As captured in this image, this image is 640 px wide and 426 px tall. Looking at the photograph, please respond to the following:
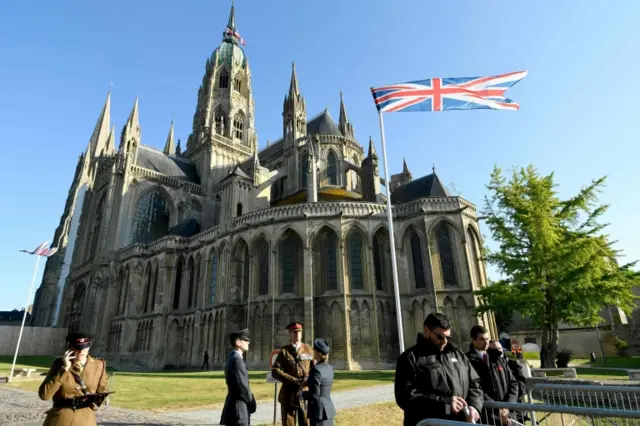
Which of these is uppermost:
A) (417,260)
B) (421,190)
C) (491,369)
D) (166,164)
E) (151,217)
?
(166,164)

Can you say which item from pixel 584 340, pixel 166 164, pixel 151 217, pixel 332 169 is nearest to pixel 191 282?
pixel 151 217

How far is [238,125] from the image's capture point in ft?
164

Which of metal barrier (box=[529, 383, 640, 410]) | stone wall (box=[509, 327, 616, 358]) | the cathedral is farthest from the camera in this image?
stone wall (box=[509, 327, 616, 358])

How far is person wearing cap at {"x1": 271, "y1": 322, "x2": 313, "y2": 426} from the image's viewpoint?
5348mm

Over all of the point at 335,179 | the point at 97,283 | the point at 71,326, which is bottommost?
the point at 71,326

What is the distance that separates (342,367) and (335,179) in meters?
18.5

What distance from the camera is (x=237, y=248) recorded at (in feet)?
88.8

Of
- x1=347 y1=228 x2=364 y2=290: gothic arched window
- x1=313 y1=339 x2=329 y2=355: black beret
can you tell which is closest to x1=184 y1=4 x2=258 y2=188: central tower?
x1=347 y1=228 x2=364 y2=290: gothic arched window

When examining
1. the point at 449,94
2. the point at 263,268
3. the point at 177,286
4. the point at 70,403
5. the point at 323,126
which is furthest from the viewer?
the point at 323,126

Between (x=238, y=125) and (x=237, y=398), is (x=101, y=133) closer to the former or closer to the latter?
(x=238, y=125)

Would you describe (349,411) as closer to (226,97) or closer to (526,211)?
(526,211)

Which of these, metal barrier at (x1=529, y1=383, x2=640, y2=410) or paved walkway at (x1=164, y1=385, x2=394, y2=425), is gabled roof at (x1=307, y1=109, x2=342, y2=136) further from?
metal barrier at (x1=529, y1=383, x2=640, y2=410)

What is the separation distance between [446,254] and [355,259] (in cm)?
576

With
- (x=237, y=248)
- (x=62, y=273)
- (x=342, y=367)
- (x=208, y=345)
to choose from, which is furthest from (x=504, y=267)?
(x=62, y=273)
